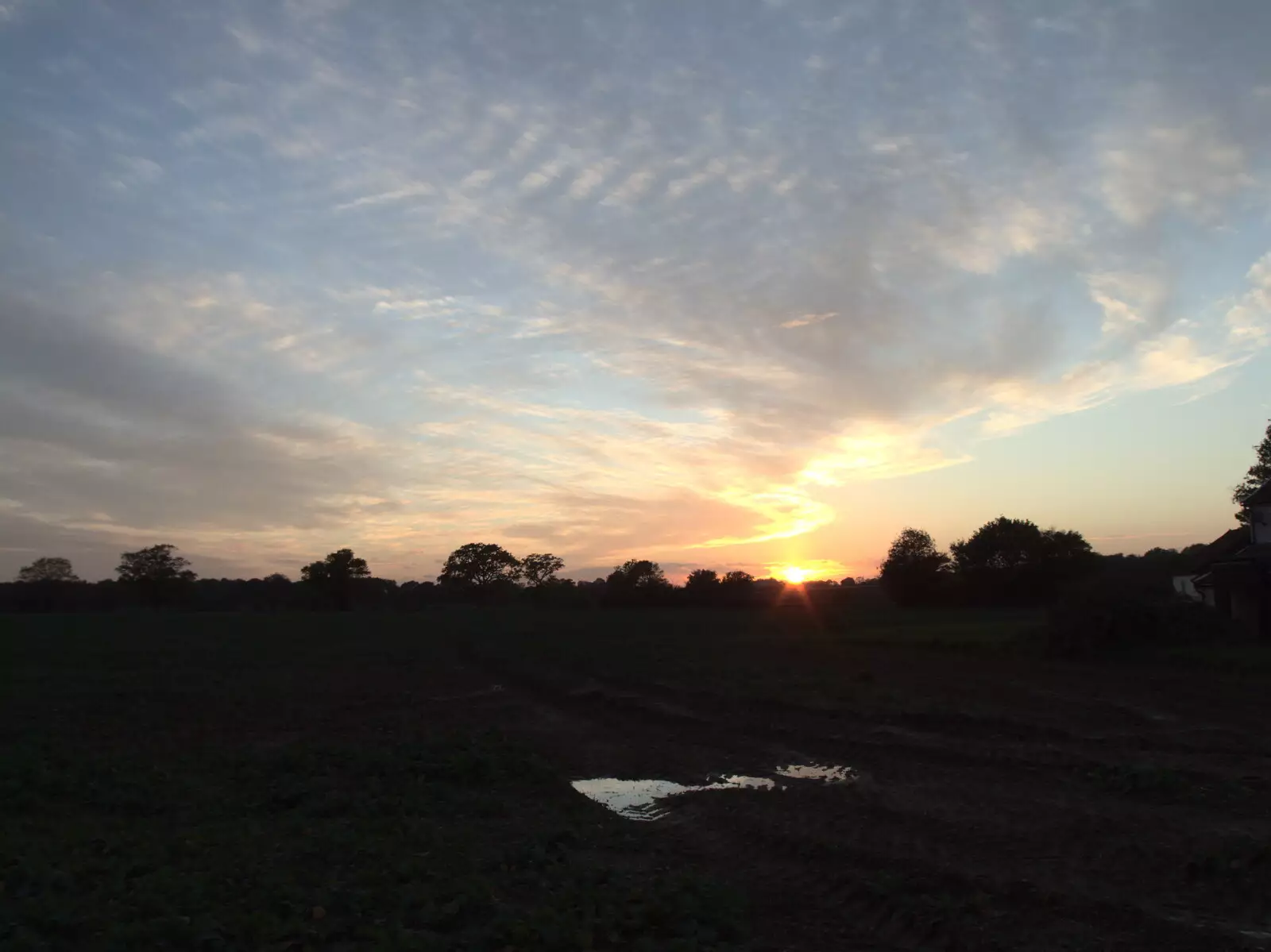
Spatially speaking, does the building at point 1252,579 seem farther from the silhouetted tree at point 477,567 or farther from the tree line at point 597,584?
the silhouetted tree at point 477,567

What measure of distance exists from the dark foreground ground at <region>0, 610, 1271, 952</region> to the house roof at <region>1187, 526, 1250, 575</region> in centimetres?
1649

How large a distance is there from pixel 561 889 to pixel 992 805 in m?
5.78

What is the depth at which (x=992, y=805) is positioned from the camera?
10.9 m

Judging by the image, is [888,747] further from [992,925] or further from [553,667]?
[553,667]

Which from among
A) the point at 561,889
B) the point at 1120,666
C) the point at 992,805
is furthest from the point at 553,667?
the point at 561,889

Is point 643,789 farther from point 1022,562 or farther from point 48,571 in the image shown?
point 48,571

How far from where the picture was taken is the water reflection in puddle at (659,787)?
40.4 feet

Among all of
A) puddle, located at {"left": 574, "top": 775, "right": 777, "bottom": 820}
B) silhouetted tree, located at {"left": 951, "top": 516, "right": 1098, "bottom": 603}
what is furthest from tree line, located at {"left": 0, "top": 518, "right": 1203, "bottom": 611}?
puddle, located at {"left": 574, "top": 775, "right": 777, "bottom": 820}

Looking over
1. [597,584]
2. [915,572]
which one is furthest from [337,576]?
[915,572]

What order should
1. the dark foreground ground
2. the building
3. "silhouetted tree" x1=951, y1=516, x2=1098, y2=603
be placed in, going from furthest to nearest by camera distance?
"silhouetted tree" x1=951, y1=516, x2=1098, y2=603 → the building → the dark foreground ground

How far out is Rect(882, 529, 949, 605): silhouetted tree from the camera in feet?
233

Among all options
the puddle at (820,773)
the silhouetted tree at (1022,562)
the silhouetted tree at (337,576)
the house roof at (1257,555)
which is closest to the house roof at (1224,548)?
the house roof at (1257,555)

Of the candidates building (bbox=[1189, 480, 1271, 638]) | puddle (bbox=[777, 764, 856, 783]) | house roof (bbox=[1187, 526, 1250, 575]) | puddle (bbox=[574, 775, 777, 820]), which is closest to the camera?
puddle (bbox=[574, 775, 777, 820])

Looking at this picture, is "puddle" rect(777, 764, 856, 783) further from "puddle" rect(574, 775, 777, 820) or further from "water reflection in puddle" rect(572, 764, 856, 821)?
"puddle" rect(574, 775, 777, 820)
